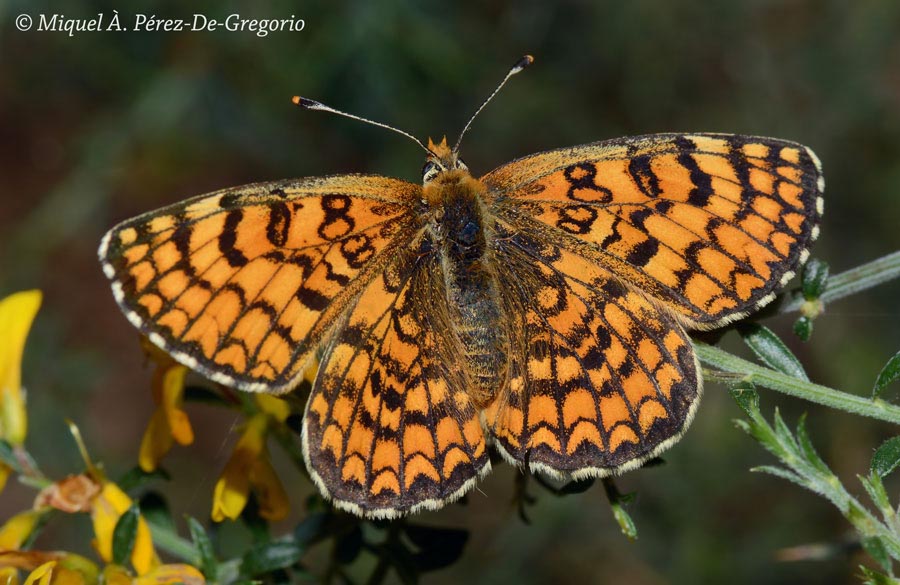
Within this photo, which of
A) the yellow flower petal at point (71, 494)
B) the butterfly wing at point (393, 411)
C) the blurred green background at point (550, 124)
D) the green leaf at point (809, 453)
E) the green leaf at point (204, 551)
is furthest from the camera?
the blurred green background at point (550, 124)

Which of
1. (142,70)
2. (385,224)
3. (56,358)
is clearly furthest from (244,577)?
(142,70)

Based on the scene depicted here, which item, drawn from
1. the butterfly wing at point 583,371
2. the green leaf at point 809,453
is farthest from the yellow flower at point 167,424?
the green leaf at point 809,453

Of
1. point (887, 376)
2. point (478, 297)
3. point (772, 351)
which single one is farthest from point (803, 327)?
point (478, 297)

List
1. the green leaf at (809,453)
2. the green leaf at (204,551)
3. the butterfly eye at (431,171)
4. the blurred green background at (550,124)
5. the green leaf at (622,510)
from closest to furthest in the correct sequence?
the green leaf at (809,453) → the green leaf at (622,510) → the green leaf at (204,551) → the butterfly eye at (431,171) → the blurred green background at (550,124)

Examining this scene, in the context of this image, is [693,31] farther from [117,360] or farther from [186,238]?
[117,360]

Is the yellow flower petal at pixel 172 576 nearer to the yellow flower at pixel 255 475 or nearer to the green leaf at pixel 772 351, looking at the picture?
the yellow flower at pixel 255 475

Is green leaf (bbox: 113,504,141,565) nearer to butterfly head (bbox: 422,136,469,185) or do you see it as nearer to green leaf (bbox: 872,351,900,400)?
butterfly head (bbox: 422,136,469,185)

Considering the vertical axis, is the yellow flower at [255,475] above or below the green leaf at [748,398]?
below

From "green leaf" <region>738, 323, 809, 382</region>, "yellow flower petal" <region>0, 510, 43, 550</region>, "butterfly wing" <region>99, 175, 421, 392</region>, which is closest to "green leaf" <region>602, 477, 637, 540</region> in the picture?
"green leaf" <region>738, 323, 809, 382</region>

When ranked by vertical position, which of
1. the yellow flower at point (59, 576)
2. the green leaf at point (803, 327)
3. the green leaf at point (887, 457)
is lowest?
the yellow flower at point (59, 576)
